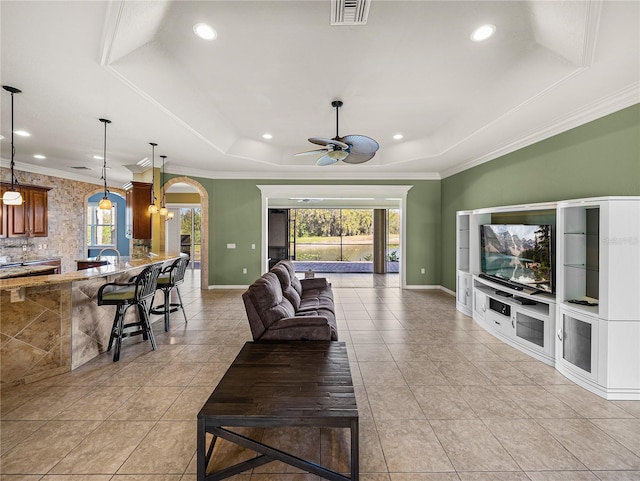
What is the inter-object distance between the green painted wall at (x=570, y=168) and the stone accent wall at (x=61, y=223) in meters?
9.14

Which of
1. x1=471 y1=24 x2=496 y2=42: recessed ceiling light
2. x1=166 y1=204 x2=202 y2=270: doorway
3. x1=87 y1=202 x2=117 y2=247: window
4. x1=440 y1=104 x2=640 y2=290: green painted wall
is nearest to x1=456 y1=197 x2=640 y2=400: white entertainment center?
x1=440 y1=104 x2=640 y2=290: green painted wall

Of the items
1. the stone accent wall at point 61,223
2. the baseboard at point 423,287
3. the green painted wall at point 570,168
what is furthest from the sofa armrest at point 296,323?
the stone accent wall at point 61,223

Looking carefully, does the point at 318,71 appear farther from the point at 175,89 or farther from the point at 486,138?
the point at 486,138

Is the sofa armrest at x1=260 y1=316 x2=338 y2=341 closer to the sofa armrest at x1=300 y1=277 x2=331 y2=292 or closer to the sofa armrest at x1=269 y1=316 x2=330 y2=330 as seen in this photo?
the sofa armrest at x1=269 y1=316 x2=330 y2=330

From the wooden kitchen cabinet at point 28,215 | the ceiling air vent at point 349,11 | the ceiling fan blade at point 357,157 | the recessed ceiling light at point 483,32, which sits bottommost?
the wooden kitchen cabinet at point 28,215

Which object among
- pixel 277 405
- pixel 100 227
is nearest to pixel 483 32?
pixel 277 405

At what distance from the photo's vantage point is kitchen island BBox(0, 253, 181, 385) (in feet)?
9.12

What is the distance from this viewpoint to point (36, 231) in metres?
6.56

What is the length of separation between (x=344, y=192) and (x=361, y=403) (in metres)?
5.40

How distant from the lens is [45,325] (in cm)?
298

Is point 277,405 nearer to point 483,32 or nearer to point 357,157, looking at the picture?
point 357,157

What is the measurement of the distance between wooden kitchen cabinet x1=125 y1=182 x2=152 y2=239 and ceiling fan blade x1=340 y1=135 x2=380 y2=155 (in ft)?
16.2

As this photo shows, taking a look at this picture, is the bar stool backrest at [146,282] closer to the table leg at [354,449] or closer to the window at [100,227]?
the table leg at [354,449]

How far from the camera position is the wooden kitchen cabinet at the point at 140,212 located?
21.1 feet
